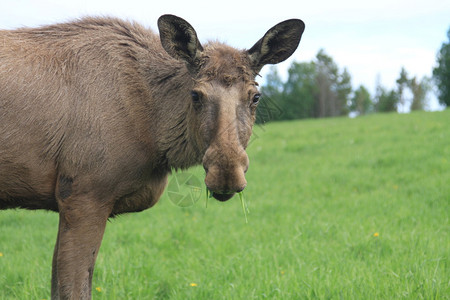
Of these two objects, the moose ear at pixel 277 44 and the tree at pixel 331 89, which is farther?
the tree at pixel 331 89

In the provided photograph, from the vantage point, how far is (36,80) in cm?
315

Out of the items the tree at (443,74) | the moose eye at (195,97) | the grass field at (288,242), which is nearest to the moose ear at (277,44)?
the moose eye at (195,97)

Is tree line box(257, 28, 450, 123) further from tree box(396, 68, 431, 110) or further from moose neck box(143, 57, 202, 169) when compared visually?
moose neck box(143, 57, 202, 169)

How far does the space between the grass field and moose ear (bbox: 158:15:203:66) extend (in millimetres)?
932

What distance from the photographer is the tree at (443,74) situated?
53656mm

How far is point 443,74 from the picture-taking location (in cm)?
5425

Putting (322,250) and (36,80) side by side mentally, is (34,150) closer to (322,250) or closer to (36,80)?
(36,80)

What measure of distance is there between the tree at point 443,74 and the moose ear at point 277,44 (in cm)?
5679

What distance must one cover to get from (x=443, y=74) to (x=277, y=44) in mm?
58499

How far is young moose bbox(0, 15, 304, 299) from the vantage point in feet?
9.91

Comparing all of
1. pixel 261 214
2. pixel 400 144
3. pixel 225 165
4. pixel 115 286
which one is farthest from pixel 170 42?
pixel 400 144

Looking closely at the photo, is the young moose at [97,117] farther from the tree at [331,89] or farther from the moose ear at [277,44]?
the tree at [331,89]

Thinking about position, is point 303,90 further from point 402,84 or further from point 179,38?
point 179,38

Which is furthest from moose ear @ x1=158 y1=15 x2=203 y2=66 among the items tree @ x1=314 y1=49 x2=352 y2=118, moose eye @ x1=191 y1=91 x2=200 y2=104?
tree @ x1=314 y1=49 x2=352 y2=118
